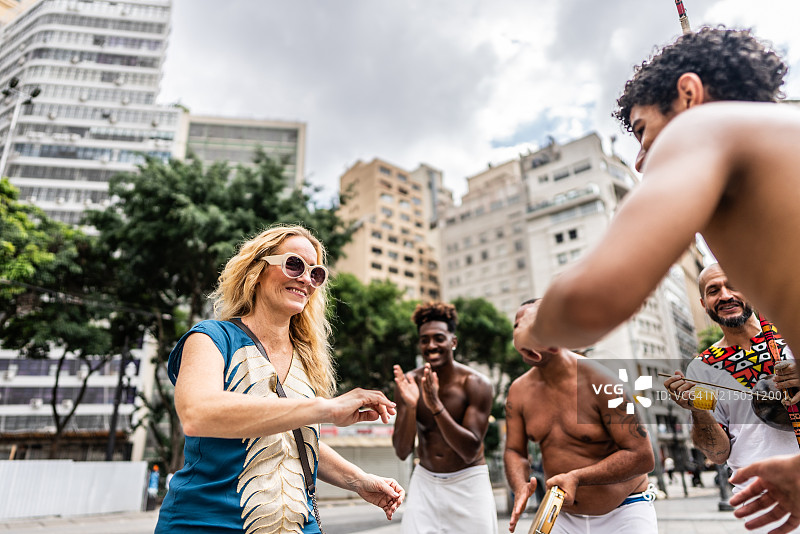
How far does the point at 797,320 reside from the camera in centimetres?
107

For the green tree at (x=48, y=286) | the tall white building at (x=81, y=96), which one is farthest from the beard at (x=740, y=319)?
the tall white building at (x=81, y=96)

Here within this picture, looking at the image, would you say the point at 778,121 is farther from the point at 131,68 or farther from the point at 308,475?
the point at 131,68

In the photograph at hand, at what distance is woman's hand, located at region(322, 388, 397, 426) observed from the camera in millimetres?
1564

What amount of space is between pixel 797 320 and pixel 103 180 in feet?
209

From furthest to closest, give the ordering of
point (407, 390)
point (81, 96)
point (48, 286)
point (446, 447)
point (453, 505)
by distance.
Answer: point (81, 96)
point (48, 286)
point (446, 447)
point (453, 505)
point (407, 390)

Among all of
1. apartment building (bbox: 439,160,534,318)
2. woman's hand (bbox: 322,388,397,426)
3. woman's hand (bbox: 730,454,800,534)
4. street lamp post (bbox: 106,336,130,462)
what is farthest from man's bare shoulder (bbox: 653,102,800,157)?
apartment building (bbox: 439,160,534,318)

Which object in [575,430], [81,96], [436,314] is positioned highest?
[81,96]

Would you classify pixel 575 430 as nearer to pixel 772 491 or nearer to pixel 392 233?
pixel 772 491

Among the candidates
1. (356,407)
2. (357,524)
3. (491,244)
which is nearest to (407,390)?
(356,407)

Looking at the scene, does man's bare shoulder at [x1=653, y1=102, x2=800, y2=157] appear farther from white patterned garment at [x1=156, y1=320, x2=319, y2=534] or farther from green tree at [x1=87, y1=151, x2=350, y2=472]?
green tree at [x1=87, y1=151, x2=350, y2=472]

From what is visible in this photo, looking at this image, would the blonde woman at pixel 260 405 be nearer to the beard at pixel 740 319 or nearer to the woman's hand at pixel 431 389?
the woman's hand at pixel 431 389

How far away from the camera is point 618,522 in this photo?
3006 millimetres

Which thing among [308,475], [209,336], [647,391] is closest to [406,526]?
[647,391]

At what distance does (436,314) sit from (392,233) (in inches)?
2630
